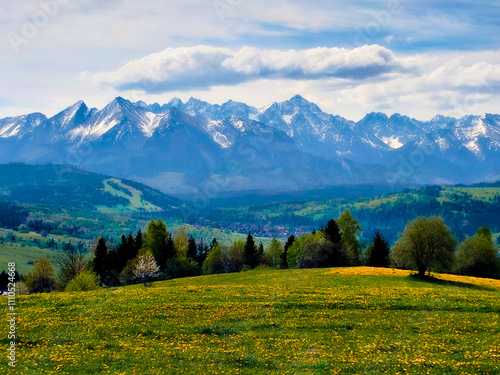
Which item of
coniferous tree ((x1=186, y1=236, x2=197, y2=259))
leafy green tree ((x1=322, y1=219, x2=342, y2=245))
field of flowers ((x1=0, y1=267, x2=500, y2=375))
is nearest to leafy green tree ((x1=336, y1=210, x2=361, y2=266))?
leafy green tree ((x1=322, y1=219, x2=342, y2=245))

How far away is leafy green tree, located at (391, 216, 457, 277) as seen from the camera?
74.4 metres

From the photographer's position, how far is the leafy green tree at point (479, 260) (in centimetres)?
9969

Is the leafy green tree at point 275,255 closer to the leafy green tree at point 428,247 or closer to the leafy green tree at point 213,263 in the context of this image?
the leafy green tree at point 213,263

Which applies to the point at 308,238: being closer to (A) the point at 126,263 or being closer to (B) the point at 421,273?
(B) the point at 421,273

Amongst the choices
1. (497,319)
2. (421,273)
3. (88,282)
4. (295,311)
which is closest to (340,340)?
(295,311)

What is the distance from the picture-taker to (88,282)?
8112cm

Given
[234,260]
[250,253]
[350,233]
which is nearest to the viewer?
[350,233]

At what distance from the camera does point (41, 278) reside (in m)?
110

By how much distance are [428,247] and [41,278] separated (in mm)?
93031

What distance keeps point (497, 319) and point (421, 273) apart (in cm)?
3495

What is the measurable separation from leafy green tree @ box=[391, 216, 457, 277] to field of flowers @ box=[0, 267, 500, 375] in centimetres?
2190

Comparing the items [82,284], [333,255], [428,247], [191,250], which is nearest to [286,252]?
[333,255]
